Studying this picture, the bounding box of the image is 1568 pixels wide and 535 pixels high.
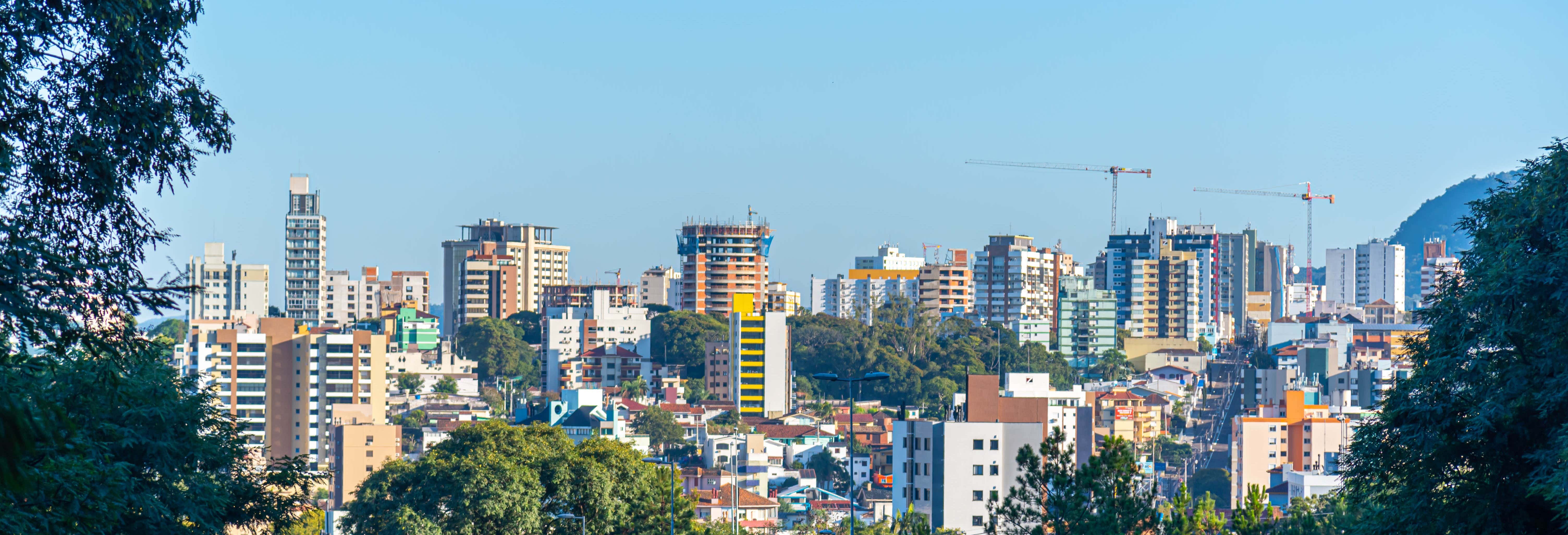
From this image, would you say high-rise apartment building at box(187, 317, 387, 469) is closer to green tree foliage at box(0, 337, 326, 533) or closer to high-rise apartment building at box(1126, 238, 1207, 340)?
green tree foliage at box(0, 337, 326, 533)

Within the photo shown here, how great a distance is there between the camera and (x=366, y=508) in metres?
29.3

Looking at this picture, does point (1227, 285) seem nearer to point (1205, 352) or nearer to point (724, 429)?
point (1205, 352)

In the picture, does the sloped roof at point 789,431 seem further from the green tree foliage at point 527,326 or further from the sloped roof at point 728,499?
the green tree foliage at point 527,326

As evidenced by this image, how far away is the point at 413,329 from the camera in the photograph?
5138 inches

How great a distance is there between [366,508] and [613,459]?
4.87 m

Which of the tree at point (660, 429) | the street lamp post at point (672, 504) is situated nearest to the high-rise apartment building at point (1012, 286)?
the tree at point (660, 429)

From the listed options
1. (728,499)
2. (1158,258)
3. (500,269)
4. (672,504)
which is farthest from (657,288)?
(672,504)

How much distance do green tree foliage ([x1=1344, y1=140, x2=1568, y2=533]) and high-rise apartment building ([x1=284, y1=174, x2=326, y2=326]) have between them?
12430 centimetres

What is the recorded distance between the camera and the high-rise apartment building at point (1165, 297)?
154m

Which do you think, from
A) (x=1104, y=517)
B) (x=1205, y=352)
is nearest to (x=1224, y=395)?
(x=1205, y=352)

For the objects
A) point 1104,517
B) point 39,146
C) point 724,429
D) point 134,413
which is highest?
point 39,146

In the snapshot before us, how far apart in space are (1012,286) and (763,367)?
54.1m

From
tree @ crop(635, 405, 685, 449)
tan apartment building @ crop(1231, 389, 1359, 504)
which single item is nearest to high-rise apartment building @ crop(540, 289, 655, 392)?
tree @ crop(635, 405, 685, 449)

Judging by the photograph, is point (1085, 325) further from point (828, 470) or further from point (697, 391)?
point (828, 470)
